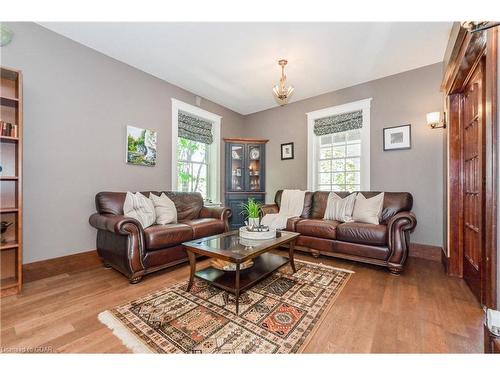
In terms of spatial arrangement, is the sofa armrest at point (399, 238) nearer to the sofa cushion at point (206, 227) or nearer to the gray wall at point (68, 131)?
the sofa cushion at point (206, 227)

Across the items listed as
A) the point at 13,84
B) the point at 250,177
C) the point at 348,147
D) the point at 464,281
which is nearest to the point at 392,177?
the point at 348,147

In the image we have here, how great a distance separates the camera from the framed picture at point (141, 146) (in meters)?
3.14

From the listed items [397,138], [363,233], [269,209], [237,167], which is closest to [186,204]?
[269,209]

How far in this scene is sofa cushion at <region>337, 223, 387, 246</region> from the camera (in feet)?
8.46

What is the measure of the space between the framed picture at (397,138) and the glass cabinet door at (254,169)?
2350mm

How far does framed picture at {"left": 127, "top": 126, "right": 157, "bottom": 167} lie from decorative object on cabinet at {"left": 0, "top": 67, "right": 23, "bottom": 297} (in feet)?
3.77

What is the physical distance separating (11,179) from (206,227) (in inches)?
77.1

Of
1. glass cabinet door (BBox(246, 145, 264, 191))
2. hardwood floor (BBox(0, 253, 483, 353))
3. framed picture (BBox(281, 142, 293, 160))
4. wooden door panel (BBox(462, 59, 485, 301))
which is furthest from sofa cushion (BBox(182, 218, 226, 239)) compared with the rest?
wooden door panel (BBox(462, 59, 485, 301))

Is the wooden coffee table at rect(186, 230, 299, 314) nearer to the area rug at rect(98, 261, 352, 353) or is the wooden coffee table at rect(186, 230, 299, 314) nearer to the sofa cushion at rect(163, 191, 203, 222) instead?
the area rug at rect(98, 261, 352, 353)

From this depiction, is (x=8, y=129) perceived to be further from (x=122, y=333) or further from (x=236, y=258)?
(x=236, y=258)

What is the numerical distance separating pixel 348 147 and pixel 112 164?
382 cm

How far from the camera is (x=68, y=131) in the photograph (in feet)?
8.43

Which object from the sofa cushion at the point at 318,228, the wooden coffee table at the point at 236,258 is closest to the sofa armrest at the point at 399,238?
the sofa cushion at the point at 318,228
